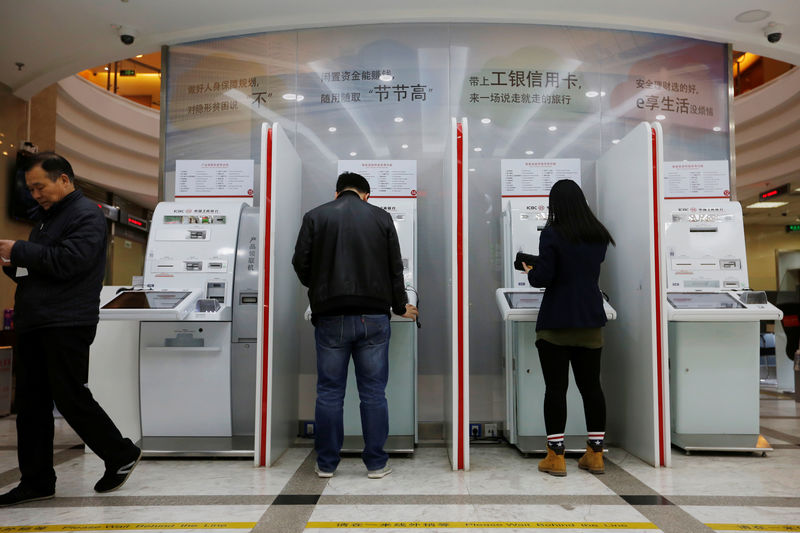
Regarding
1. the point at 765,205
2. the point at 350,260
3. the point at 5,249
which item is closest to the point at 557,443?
the point at 350,260

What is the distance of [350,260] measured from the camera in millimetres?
2914

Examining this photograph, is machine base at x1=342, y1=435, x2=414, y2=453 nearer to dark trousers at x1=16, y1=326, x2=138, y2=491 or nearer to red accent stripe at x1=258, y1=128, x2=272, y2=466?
red accent stripe at x1=258, y1=128, x2=272, y2=466

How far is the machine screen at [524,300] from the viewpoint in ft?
11.0

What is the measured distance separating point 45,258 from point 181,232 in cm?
125

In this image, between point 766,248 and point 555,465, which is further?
point 766,248

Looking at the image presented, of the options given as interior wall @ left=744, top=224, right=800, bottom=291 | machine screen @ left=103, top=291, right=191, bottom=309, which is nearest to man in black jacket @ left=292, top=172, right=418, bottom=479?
machine screen @ left=103, top=291, right=191, bottom=309

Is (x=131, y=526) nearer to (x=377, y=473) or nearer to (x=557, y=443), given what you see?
(x=377, y=473)

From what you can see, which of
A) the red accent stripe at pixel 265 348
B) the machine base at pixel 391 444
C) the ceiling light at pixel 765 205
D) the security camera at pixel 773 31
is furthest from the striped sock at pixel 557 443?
the ceiling light at pixel 765 205

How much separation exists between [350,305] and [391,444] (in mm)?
1076

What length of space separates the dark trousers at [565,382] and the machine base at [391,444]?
87 cm

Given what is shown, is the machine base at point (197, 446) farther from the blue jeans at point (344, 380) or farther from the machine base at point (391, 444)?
the blue jeans at point (344, 380)

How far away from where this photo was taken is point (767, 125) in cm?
815

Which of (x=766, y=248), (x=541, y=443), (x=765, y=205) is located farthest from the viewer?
(x=766, y=248)

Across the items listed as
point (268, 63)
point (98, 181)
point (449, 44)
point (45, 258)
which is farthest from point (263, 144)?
point (98, 181)
